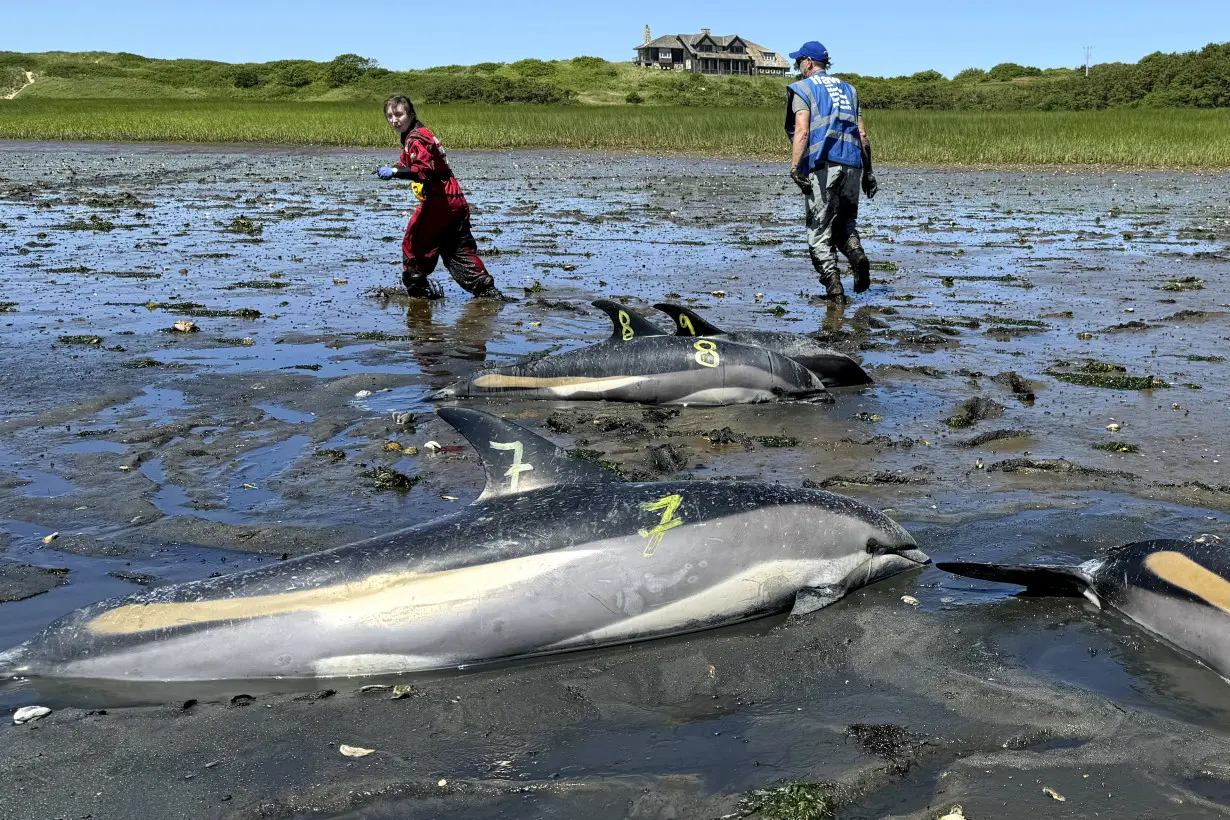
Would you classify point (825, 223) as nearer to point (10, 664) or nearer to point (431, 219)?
point (431, 219)

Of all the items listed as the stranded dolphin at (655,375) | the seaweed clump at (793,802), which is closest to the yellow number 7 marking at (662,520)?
the seaweed clump at (793,802)

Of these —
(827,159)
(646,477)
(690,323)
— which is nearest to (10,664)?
(646,477)

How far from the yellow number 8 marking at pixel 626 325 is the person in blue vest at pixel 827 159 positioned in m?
4.40

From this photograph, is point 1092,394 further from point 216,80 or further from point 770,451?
point 216,80

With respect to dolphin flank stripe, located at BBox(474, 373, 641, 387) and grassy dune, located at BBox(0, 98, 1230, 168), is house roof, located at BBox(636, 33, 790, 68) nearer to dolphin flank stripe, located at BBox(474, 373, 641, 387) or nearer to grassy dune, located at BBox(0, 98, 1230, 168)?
grassy dune, located at BBox(0, 98, 1230, 168)

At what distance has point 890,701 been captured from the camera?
14.0 ft

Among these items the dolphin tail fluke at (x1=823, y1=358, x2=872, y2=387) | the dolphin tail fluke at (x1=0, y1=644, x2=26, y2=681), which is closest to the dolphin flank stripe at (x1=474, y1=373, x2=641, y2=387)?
the dolphin tail fluke at (x1=823, y1=358, x2=872, y2=387)

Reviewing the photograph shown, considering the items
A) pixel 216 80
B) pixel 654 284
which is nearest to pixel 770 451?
pixel 654 284

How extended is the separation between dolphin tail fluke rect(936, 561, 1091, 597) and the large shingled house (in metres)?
127

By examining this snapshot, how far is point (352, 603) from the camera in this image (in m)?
4.52

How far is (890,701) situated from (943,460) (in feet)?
9.96

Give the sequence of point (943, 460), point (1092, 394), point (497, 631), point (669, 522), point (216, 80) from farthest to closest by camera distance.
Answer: point (216, 80), point (1092, 394), point (943, 460), point (669, 522), point (497, 631)

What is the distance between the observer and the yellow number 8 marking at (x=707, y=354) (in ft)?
27.7

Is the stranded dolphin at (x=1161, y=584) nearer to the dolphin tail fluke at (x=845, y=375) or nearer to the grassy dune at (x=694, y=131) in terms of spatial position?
the dolphin tail fluke at (x=845, y=375)
